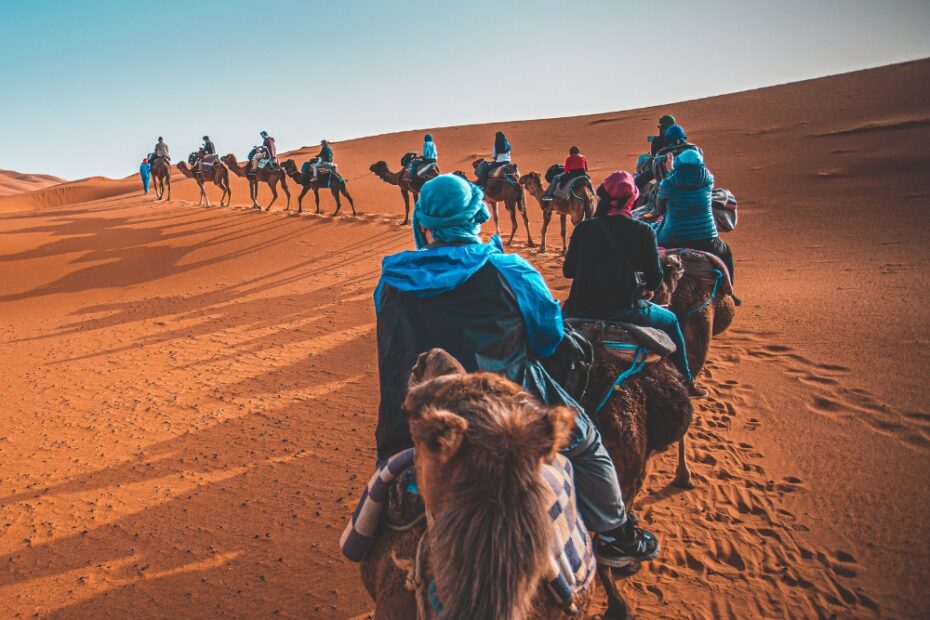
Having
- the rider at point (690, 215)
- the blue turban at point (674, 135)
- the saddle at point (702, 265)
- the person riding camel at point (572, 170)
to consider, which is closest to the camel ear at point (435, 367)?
the saddle at point (702, 265)

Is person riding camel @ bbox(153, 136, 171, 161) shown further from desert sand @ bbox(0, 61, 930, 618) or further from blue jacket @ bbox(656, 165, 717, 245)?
blue jacket @ bbox(656, 165, 717, 245)

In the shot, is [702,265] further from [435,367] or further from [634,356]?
→ [435,367]

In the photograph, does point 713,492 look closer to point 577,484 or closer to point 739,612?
point 739,612

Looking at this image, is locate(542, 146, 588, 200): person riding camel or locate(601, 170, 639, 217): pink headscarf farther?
locate(542, 146, 588, 200): person riding camel

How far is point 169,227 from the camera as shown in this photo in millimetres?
19047

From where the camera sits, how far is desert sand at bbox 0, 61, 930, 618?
3967 millimetres

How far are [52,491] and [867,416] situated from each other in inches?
332

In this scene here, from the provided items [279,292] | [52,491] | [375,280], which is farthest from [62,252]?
[52,491]

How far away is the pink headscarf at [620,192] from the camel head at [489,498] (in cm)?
268

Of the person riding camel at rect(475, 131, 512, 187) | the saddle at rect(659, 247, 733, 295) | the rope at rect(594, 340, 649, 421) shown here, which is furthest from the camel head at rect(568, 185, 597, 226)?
the rope at rect(594, 340, 649, 421)

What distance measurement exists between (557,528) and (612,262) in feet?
7.74

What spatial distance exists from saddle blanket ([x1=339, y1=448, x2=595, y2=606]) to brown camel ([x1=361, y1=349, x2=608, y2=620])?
0.39 ft

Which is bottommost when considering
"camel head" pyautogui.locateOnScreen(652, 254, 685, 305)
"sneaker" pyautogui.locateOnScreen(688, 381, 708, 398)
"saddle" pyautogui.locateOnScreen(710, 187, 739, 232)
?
"sneaker" pyautogui.locateOnScreen(688, 381, 708, 398)

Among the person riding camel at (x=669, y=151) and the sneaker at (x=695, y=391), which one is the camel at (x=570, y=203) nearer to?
the person riding camel at (x=669, y=151)
